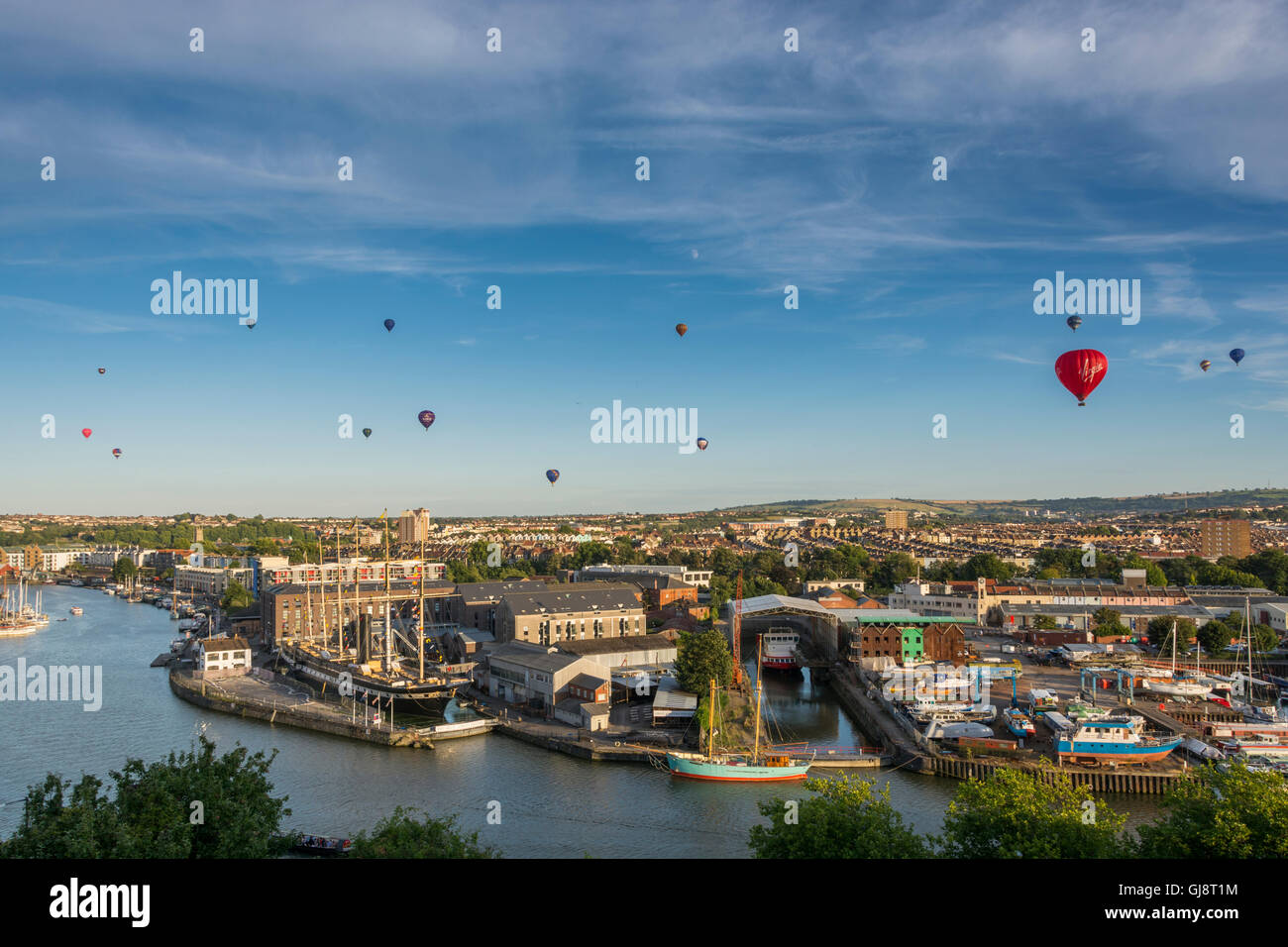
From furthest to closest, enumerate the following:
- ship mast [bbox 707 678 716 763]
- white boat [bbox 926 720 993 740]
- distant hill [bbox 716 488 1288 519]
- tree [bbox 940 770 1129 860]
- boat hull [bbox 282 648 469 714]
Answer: distant hill [bbox 716 488 1288 519] → boat hull [bbox 282 648 469 714] → white boat [bbox 926 720 993 740] → ship mast [bbox 707 678 716 763] → tree [bbox 940 770 1129 860]

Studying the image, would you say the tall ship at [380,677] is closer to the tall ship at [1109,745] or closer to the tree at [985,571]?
the tall ship at [1109,745]

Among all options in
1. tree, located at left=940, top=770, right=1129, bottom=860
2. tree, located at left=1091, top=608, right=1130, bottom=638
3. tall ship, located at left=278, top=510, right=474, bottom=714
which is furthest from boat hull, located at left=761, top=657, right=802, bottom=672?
tree, located at left=940, top=770, right=1129, bottom=860

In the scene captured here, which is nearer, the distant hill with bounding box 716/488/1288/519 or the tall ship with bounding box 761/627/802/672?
the tall ship with bounding box 761/627/802/672

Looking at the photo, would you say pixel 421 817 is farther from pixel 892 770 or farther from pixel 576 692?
pixel 892 770

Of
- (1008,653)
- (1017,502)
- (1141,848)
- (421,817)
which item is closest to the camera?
(1141,848)

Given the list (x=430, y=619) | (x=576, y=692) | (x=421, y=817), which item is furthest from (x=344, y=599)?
(x=421, y=817)

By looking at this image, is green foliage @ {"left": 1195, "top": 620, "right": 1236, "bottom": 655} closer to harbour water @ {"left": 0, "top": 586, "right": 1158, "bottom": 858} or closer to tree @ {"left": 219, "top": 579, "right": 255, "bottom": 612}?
harbour water @ {"left": 0, "top": 586, "right": 1158, "bottom": 858}

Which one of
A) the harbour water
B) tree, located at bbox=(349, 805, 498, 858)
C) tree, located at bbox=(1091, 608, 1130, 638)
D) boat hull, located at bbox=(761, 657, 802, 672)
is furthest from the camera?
tree, located at bbox=(1091, 608, 1130, 638)

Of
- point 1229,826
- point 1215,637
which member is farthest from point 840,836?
point 1215,637
